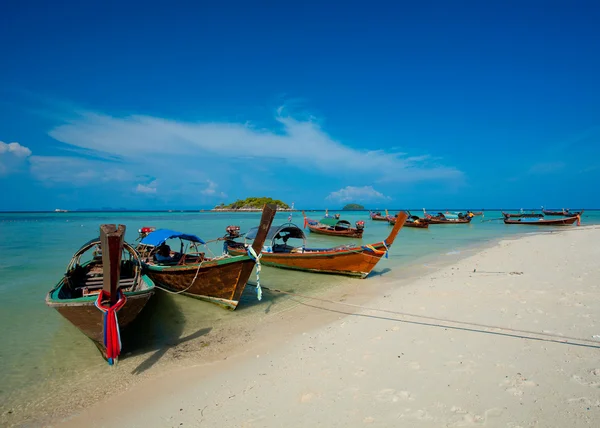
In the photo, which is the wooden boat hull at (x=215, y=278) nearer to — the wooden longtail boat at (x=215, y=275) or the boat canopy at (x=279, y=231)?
the wooden longtail boat at (x=215, y=275)

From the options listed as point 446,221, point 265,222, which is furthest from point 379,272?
point 446,221

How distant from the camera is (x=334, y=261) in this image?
13.1m

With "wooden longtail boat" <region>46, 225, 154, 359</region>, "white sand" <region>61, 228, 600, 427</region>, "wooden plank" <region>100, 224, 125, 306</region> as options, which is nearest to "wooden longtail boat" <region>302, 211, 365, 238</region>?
"white sand" <region>61, 228, 600, 427</region>

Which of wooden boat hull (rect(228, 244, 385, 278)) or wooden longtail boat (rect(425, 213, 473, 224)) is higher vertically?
wooden longtail boat (rect(425, 213, 473, 224))

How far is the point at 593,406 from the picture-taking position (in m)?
3.68

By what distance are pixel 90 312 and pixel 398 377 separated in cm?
523

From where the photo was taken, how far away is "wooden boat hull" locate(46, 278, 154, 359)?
563 centimetres

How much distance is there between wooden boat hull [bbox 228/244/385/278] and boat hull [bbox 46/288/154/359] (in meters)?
7.92

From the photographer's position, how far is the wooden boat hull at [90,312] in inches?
222

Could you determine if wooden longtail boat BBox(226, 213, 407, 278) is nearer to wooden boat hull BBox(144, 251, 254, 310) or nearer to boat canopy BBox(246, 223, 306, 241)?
boat canopy BBox(246, 223, 306, 241)

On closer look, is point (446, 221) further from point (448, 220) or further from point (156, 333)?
point (156, 333)

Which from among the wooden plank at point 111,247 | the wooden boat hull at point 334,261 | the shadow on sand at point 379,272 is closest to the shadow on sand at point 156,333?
the wooden plank at point 111,247

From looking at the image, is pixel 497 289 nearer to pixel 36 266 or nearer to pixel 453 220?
pixel 36 266

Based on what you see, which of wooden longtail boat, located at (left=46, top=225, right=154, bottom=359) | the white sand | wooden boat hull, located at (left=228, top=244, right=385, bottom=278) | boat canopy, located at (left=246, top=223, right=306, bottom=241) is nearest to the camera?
the white sand
